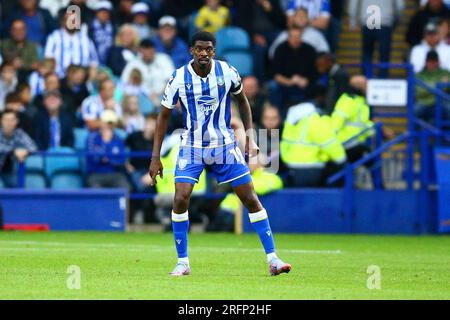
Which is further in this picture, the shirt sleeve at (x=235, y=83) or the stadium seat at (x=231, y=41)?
the stadium seat at (x=231, y=41)

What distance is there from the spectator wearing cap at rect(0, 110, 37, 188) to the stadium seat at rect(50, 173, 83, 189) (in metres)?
0.58

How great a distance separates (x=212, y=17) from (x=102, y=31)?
2046mm

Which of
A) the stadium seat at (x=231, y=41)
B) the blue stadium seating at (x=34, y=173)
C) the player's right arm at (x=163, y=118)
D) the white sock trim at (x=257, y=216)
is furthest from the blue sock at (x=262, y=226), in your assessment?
the stadium seat at (x=231, y=41)

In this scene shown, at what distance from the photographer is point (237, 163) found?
12.3 meters

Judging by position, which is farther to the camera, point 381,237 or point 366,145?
point 366,145

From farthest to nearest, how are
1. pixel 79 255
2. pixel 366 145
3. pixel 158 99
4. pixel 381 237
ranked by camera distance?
pixel 158 99 < pixel 366 145 < pixel 381 237 < pixel 79 255

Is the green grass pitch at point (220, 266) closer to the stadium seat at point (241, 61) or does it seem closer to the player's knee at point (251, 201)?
the player's knee at point (251, 201)

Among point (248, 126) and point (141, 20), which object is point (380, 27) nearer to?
point (141, 20)

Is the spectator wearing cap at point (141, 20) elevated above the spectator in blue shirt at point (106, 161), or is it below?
above

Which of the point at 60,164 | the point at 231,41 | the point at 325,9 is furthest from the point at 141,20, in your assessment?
the point at 60,164

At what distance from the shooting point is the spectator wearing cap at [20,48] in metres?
23.0
